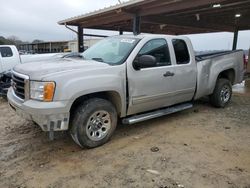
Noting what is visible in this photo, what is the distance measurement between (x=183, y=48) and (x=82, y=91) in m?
2.75

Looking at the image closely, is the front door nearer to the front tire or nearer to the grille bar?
the front tire

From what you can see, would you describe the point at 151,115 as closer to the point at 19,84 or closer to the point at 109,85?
the point at 109,85

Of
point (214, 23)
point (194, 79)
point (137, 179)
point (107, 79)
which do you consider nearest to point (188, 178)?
point (137, 179)

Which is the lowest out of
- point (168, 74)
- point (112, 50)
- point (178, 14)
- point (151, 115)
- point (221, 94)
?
point (151, 115)

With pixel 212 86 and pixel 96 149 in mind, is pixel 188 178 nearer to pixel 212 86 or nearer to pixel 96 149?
pixel 96 149

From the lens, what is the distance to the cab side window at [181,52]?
5059mm

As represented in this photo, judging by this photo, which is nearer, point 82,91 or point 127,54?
point 82,91

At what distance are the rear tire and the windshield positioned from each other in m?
2.94

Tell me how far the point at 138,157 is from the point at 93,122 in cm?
90

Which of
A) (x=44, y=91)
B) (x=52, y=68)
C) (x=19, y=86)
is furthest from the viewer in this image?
(x=19, y=86)

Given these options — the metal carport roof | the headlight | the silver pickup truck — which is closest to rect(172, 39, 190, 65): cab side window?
the silver pickup truck

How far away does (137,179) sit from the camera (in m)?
3.04

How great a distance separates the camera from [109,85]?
12.6ft

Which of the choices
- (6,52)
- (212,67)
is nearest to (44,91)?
(212,67)
